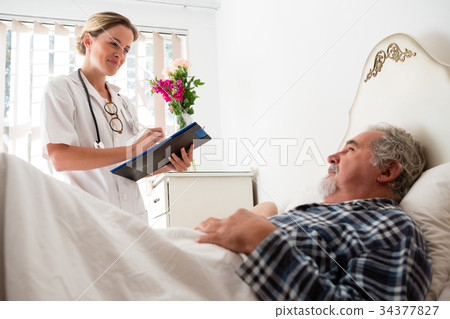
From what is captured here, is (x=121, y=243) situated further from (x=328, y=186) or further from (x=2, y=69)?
(x=2, y=69)

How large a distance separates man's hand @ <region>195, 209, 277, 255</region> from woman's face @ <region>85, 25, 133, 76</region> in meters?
1.01

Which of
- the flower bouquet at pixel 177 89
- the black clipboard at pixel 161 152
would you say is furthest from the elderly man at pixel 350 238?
the flower bouquet at pixel 177 89

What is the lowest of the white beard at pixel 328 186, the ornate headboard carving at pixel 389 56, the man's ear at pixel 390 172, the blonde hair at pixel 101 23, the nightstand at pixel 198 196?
the nightstand at pixel 198 196

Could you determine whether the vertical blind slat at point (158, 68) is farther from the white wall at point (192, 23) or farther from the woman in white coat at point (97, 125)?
the woman in white coat at point (97, 125)

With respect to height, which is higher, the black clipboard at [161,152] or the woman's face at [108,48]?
the woman's face at [108,48]

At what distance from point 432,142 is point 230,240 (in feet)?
2.26

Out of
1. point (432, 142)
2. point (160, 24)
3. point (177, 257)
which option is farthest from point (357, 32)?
point (160, 24)

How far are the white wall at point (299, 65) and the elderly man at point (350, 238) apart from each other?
0.30 meters

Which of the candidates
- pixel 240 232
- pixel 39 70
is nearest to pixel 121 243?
pixel 240 232

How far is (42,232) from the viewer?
0.68m

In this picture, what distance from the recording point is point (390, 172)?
1207 millimetres

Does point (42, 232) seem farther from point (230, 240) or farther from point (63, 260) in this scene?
point (230, 240)

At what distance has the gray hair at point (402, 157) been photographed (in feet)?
3.90

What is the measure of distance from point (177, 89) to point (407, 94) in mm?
1792
